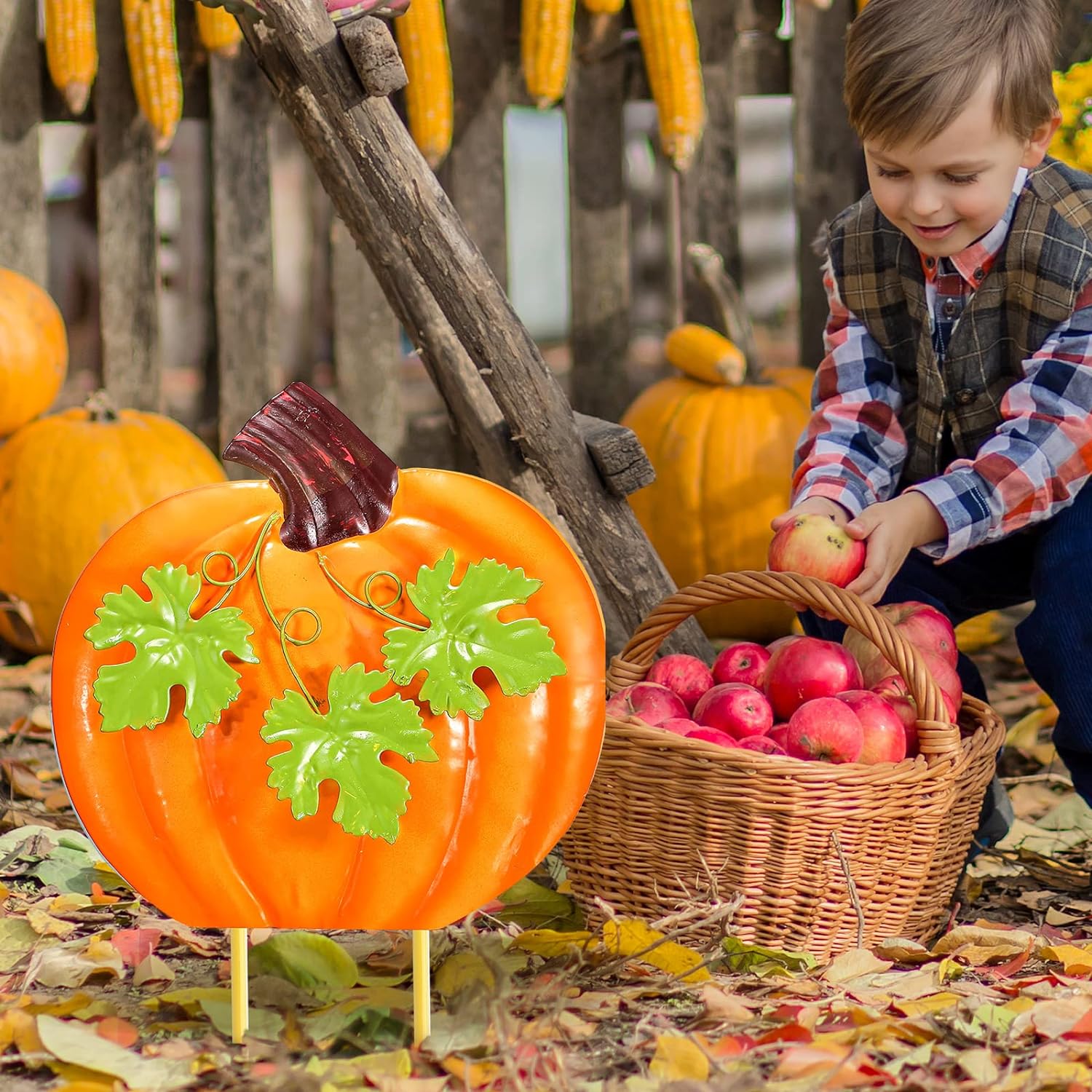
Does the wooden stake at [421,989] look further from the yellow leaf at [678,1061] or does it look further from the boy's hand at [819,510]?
the boy's hand at [819,510]

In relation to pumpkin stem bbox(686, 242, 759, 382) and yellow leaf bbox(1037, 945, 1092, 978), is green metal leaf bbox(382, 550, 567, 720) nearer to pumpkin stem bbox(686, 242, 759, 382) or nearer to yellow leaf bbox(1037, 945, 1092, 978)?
yellow leaf bbox(1037, 945, 1092, 978)

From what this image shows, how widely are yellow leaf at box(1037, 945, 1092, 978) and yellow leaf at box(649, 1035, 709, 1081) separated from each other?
54 centimetres

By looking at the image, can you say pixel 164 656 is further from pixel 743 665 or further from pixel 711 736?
pixel 743 665

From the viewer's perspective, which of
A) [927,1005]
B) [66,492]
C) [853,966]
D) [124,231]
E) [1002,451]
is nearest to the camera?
[927,1005]

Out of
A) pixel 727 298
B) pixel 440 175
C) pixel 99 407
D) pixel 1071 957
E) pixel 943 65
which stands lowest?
pixel 1071 957

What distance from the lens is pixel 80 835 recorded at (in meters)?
2.01

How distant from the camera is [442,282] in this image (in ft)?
6.84

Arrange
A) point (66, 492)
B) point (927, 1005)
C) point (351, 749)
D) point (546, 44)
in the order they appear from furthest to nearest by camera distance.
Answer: point (546, 44) < point (66, 492) < point (927, 1005) < point (351, 749)

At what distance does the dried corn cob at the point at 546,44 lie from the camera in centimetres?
311

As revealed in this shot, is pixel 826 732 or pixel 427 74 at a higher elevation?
pixel 427 74

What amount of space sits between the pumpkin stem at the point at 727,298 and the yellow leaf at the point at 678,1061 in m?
2.15

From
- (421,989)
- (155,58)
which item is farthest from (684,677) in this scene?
(155,58)

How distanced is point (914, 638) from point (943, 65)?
75 centimetres

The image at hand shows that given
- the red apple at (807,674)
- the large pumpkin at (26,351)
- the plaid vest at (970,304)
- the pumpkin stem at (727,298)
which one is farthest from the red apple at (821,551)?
the large pumpkin at (26,351)
